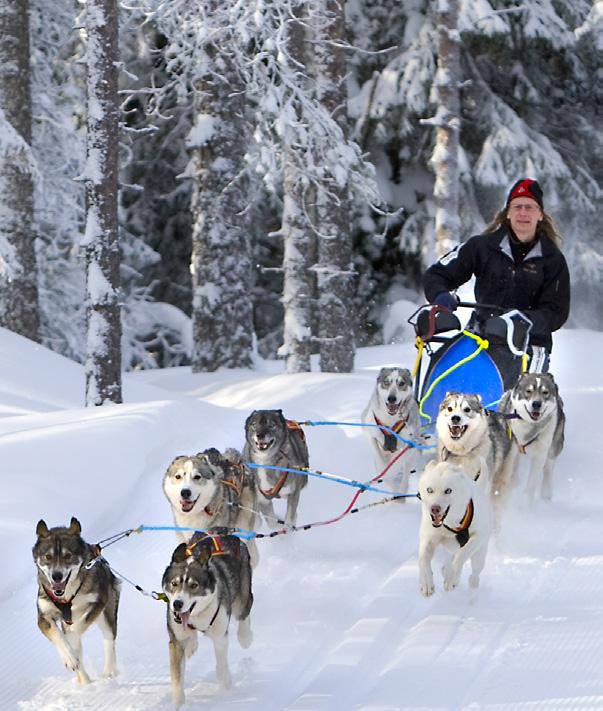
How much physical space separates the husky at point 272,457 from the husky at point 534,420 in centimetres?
147

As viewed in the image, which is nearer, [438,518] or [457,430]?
[438,518]

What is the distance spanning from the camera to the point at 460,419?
634 centimetres

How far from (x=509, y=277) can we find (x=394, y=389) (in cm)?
124

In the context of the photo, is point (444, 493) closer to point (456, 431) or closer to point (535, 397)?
point (456, 431)

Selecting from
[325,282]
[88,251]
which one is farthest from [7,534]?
[325,282]

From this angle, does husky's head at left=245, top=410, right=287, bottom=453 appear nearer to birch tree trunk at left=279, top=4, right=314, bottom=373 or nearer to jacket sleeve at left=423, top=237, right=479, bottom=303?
jacket sleeve at left=423, top=237, right=479, bottom=303

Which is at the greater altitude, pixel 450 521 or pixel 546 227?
pixel 546 227

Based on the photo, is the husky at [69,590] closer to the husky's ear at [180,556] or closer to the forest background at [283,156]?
the husky's ear at [180,556]

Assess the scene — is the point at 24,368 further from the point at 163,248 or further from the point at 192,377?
the point at 163,248

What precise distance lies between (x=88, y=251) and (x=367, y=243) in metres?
9.63

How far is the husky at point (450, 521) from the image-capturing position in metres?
5.25

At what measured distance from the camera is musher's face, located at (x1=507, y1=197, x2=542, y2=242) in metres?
7.56

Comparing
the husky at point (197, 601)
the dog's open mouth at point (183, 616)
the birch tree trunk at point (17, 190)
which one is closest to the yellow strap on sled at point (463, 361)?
the husky at point (197, 601)

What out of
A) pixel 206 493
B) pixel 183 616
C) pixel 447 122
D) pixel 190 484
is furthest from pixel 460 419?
pixel 447 122
